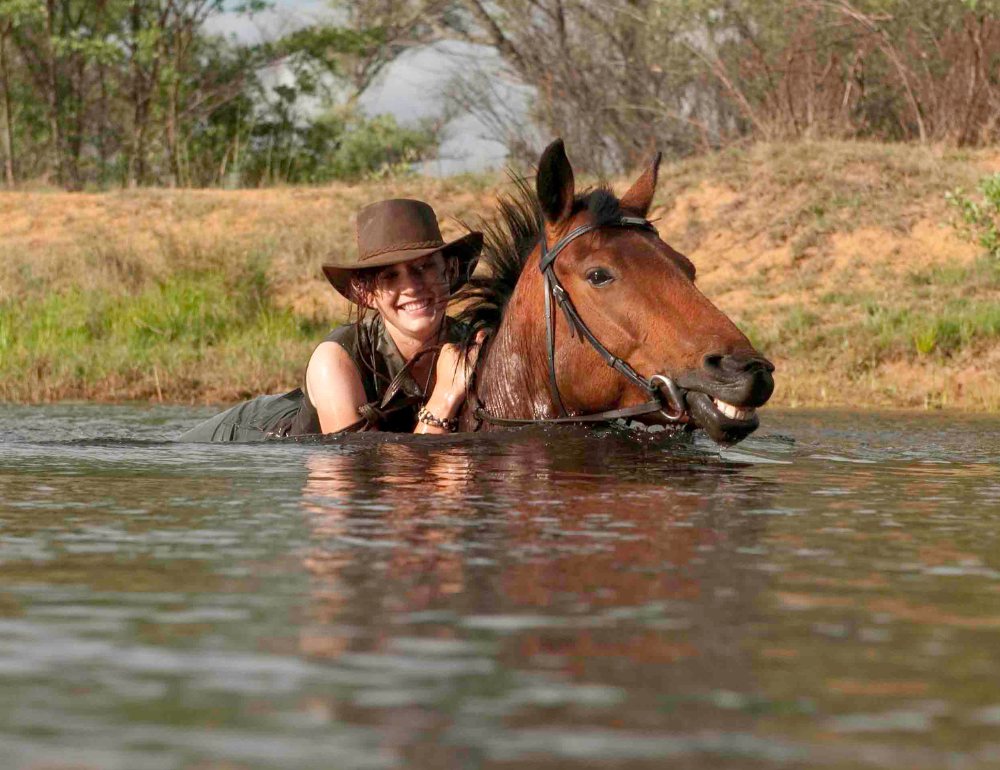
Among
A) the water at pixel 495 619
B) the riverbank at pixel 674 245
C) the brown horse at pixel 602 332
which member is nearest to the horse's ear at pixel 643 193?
the brown horse at pixel 602 332

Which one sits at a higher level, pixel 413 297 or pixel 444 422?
pixel 413 297

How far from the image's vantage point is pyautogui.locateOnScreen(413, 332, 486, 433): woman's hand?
20.4 feet

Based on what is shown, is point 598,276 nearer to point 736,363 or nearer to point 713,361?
point 713,361

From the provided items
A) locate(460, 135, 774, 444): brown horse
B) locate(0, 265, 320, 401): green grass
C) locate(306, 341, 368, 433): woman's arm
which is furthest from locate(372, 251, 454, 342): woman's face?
locate(0, 265, 320, 401): green grass

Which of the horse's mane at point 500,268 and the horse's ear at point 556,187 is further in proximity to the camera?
the horse's mane at point 500,268

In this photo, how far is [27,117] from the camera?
97.8 ft

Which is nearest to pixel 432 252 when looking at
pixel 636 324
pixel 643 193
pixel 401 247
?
pixel 401 247

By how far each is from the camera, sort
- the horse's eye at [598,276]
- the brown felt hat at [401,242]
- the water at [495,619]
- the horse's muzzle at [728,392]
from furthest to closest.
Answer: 1. the brown felt hat at [401,242]
2. the horse's eye at [598,276]
3. the horse's muzzle at [728,392]
4. the water at [495,619]

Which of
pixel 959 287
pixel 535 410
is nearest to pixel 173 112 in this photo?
pixel 959 287

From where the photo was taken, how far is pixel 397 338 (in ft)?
21.1

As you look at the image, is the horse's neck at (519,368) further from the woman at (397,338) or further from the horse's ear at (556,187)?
the horse's ear at (556,187)

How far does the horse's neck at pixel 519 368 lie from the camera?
231 inches

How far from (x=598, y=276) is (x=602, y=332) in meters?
0.21

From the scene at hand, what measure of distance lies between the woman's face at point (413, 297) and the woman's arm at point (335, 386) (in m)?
0.25
